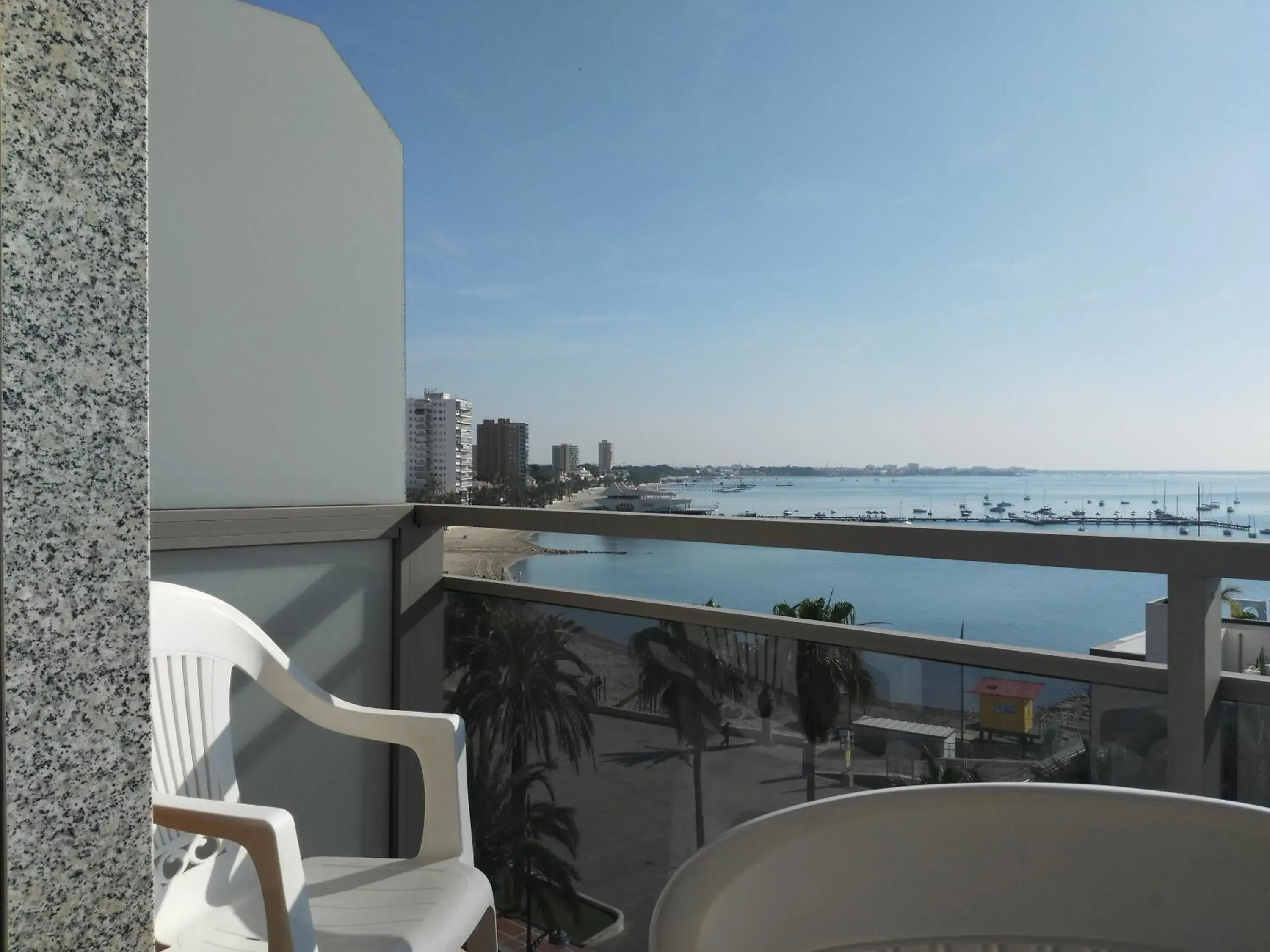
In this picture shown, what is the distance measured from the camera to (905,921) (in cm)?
58

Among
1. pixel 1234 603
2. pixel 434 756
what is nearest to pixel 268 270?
pixel 434 756

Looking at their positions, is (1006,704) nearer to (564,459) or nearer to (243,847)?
(243,847)

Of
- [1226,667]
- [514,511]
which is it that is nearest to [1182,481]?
[1226,667]

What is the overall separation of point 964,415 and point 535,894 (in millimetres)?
11465

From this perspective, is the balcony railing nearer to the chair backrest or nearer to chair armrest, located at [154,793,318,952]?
the chair backrest

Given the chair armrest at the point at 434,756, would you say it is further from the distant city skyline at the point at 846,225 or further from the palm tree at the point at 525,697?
the distant city skyline at the point at 846,225

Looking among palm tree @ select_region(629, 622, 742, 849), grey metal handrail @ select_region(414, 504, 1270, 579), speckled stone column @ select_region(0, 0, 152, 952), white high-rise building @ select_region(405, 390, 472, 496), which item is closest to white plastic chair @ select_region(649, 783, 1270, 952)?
speckled stone column @ select_region(0, 0, 152, 952)

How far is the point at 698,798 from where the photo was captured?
1.99 m

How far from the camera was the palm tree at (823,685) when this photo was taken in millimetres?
1772

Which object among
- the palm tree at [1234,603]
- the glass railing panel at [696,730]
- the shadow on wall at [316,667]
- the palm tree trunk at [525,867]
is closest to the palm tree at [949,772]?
the glass railing panel at [696,730]

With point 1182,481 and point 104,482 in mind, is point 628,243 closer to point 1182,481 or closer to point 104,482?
point 1182,481

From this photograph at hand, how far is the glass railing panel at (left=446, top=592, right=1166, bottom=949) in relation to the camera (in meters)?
1.56

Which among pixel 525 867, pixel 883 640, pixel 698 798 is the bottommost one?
pixel 525 867

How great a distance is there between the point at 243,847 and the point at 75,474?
0.91 m
